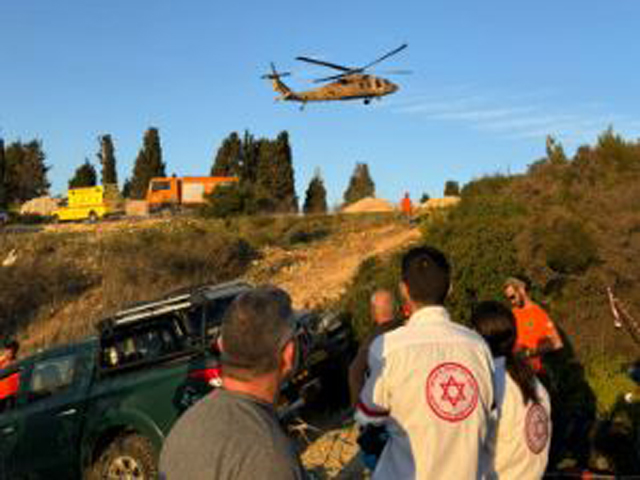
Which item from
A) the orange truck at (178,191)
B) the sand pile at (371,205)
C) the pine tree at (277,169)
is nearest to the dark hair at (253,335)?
the sand pile at (371,205)

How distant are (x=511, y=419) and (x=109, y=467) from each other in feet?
13.5

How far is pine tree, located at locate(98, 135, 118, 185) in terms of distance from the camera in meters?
72.4

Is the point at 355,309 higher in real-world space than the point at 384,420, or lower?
lower

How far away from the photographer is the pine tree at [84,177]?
226 ft

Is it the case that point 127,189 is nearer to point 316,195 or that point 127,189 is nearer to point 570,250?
point 316,195

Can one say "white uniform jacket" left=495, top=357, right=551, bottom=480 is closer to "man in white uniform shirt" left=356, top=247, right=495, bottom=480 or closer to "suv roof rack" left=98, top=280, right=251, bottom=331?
"man in white uniform shirt" left=356, top=247, right=495, bottom=480

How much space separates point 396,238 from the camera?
25438 mm

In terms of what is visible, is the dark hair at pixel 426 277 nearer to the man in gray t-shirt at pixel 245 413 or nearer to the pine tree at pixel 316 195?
the man in gray t-shirt at pixel 245 413

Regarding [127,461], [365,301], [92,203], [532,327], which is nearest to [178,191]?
[92,203]

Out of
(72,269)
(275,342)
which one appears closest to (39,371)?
(275,342)

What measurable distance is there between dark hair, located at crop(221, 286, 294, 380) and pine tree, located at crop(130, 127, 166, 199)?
65.3 meters

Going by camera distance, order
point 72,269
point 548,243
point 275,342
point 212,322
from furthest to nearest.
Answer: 1. point 72,269
2. point 548,243
3. point 212,322
4. point 275,342

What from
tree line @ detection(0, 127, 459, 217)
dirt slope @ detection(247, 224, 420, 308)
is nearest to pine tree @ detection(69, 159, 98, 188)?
tree line @ detection(0, 127, 459, 217)

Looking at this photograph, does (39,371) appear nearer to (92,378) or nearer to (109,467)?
(92,378)
